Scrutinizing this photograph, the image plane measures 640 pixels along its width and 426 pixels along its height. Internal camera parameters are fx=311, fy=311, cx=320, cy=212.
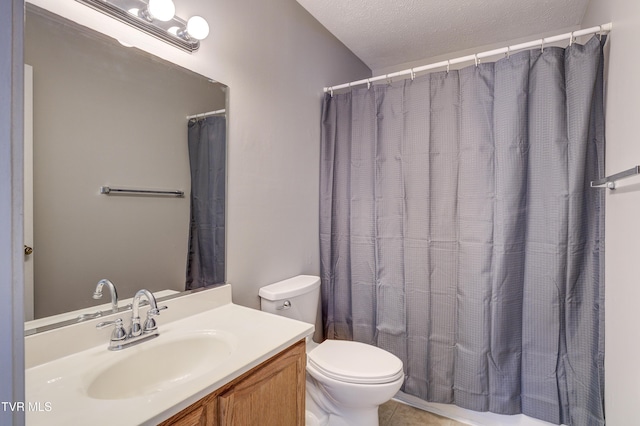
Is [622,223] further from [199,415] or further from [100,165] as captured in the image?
[100,165]

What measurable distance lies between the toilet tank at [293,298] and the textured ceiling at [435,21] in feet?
5.56

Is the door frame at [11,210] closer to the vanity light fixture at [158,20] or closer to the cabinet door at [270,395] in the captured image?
the cabinet door at [270,395]

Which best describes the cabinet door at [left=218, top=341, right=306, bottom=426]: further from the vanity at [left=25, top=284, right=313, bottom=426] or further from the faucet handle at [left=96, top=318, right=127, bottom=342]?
the faucet handle at [left=96, top=318, right=127, bottom=342]

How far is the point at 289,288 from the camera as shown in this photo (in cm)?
171

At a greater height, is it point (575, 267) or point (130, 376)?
point (575, 267)

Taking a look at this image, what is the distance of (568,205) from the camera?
1523mm

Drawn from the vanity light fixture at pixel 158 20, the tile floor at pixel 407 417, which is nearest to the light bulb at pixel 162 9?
the vanity light fixture at pixel 158 20

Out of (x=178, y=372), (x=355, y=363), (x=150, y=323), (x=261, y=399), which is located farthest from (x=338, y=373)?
(x=150, y=323)

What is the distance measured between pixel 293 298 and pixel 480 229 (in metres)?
1.10

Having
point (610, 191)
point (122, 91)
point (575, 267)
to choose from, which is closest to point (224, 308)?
point (122, 91)

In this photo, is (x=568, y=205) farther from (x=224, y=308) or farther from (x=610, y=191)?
(x=224, y=308)

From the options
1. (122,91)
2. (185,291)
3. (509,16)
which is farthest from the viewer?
(509,16)

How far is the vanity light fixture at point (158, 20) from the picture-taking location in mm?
1093

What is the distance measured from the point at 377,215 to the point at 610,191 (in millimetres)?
1122
